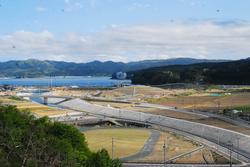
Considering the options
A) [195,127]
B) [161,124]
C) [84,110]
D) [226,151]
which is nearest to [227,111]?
[161,124]

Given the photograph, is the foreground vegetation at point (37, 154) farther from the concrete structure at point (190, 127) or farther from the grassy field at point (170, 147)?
the concrete structure at point (190, 127)

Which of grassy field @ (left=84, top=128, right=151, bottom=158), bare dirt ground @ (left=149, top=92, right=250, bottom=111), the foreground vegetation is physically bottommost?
grassy field @ (left=84, top=128, right=151, bottom=158)

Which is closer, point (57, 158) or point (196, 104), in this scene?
point (57, 158)

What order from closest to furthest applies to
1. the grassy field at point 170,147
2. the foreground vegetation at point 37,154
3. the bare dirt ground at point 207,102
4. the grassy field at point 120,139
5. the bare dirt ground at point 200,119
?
the foreground vegetation at point 37,154
the grassy field at point 170,147
the grassy field at point 120,139
the bare dirt ground at point 200,119
the bare dirt ground at point 207,102

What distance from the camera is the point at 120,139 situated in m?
77.4

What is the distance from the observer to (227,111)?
A: 110062mm

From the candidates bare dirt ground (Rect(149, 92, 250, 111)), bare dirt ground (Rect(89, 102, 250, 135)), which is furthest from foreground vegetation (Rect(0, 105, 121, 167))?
bare dirt ground (Rect(149, 92, 250, 111))

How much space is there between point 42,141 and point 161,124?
208 ft

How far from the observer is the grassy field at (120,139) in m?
66.4

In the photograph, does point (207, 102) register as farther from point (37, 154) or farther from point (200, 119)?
point (37, 154)

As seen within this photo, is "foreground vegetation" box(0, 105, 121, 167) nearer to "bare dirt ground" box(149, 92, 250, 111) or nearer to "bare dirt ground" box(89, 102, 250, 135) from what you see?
→ "bare dirt ground" box(89, 102, 250, 135)

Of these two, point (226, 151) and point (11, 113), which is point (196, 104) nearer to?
point (226, 151)

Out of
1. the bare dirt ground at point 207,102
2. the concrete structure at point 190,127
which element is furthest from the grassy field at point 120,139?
the bare dirt ground at point 207,102

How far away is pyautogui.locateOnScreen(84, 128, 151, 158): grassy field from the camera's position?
66438 millimetres
